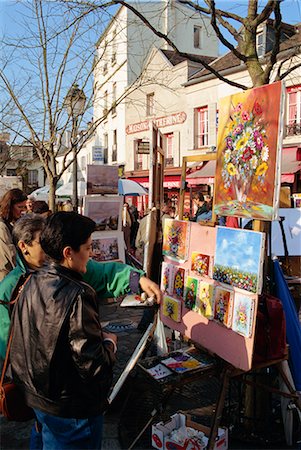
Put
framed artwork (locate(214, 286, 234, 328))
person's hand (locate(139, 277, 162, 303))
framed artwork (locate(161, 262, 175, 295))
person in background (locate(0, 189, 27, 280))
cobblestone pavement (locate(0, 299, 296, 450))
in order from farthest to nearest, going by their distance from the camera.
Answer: person in background (locate(0, 189, 27, 280)) → framed artwork (locate(161, 262, 175, 295)) → cobblestone pavement (locate(0, 299, 296, 450)) → framed artwork (locate(214, 286, 234, 328)) → person's hand (locate(139, 277, 162, 303))

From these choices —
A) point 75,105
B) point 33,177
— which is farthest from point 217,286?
point 33,177

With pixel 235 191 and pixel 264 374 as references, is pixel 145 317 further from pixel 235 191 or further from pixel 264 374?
pixel 235 191

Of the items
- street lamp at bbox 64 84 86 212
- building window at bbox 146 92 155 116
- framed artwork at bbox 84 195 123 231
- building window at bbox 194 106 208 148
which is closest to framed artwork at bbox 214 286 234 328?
framed artwork at bbox 84 195 123 231

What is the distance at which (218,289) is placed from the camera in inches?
104

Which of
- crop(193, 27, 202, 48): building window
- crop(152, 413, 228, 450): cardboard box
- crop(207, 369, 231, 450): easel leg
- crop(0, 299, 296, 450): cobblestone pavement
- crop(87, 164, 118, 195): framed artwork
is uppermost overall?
crop(193, 27, 202, 48): building window

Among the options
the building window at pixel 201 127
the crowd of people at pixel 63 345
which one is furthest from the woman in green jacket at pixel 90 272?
the building window at pixel 201 127

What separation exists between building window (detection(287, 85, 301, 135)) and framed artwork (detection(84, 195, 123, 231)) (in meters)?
9.95

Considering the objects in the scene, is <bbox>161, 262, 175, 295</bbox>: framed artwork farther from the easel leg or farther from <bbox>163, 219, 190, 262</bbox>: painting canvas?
the easel leg

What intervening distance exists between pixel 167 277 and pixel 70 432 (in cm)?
180

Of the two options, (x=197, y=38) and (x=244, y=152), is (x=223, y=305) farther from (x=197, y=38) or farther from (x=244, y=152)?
(x=197, y=38)

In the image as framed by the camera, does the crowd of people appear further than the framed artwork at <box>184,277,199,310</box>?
No

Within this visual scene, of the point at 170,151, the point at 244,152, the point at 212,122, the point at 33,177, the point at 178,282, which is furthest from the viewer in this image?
the point at 33,177

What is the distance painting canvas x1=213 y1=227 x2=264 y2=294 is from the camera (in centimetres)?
235

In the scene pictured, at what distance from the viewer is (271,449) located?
2748 mm
